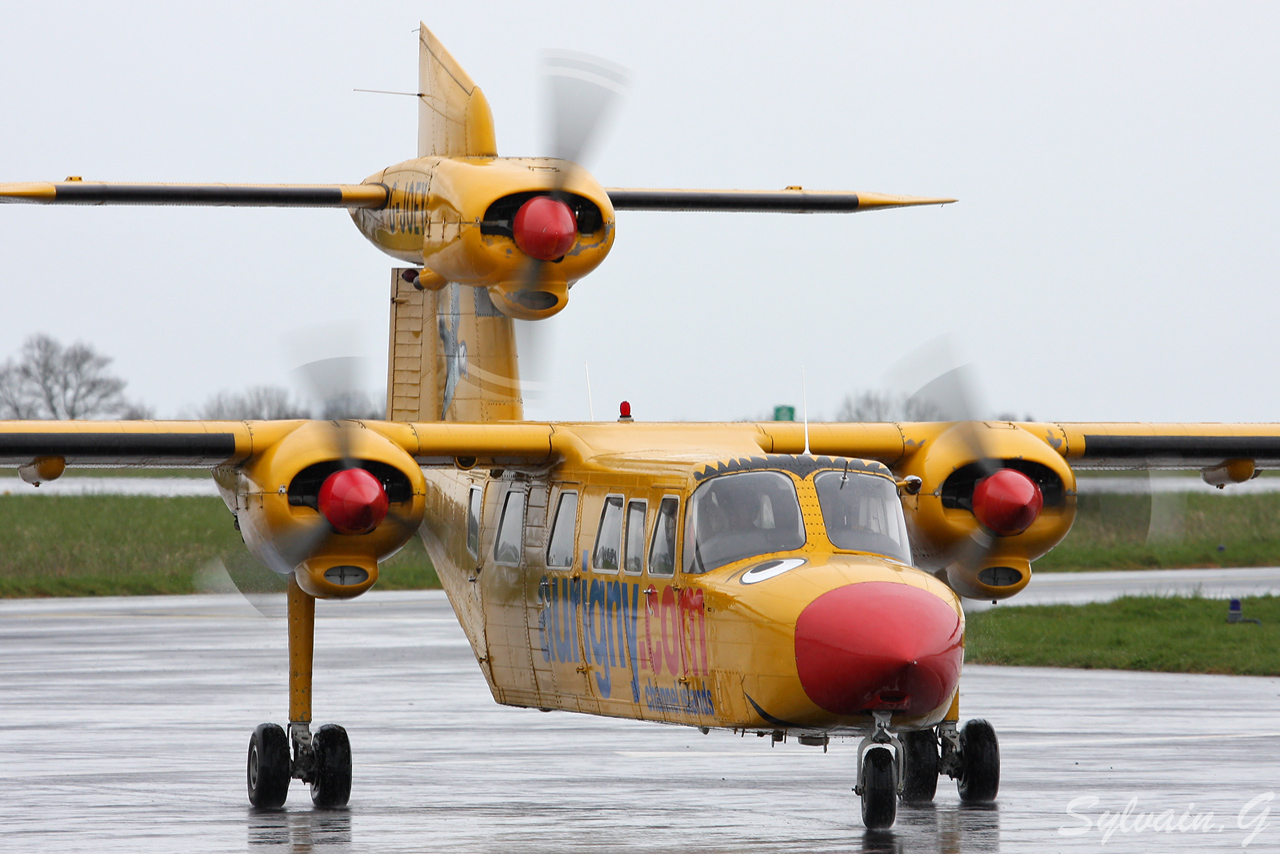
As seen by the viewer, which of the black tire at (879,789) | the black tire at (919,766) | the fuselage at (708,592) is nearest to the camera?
the fuselage at (708,592)

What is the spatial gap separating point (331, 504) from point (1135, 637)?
62.4 feet

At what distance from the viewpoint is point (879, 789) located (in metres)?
10.7

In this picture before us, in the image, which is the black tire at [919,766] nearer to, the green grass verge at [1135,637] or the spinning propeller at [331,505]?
the spinning propeller at [331,505]

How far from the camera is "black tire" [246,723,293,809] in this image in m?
13.6

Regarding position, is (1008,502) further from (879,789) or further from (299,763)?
(299,763)

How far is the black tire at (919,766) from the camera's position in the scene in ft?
45.7

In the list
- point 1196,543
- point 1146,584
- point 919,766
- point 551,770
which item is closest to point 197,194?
point 551,770

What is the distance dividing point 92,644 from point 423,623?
7.06 m

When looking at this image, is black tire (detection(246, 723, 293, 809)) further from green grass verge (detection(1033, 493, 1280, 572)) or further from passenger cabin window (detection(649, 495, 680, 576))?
green grass verge (detection(1033, 493, 1280, 572))

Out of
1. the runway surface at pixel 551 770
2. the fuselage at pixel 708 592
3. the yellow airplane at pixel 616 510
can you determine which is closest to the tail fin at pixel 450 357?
the yellow airplane at pixel 616 510

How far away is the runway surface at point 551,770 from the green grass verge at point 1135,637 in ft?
4.17

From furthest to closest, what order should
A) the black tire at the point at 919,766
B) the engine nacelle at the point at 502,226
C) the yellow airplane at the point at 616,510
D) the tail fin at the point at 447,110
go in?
A: 1. the tail fin at the point at 447,110
2. the engine nacelle at the point at 502,226
3. the black tire at the point at 919,766
4. the yellow airplane at the point at 616,510

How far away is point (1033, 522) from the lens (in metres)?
13.6

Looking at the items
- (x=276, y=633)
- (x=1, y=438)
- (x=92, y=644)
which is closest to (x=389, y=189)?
(x=1, y=438)
